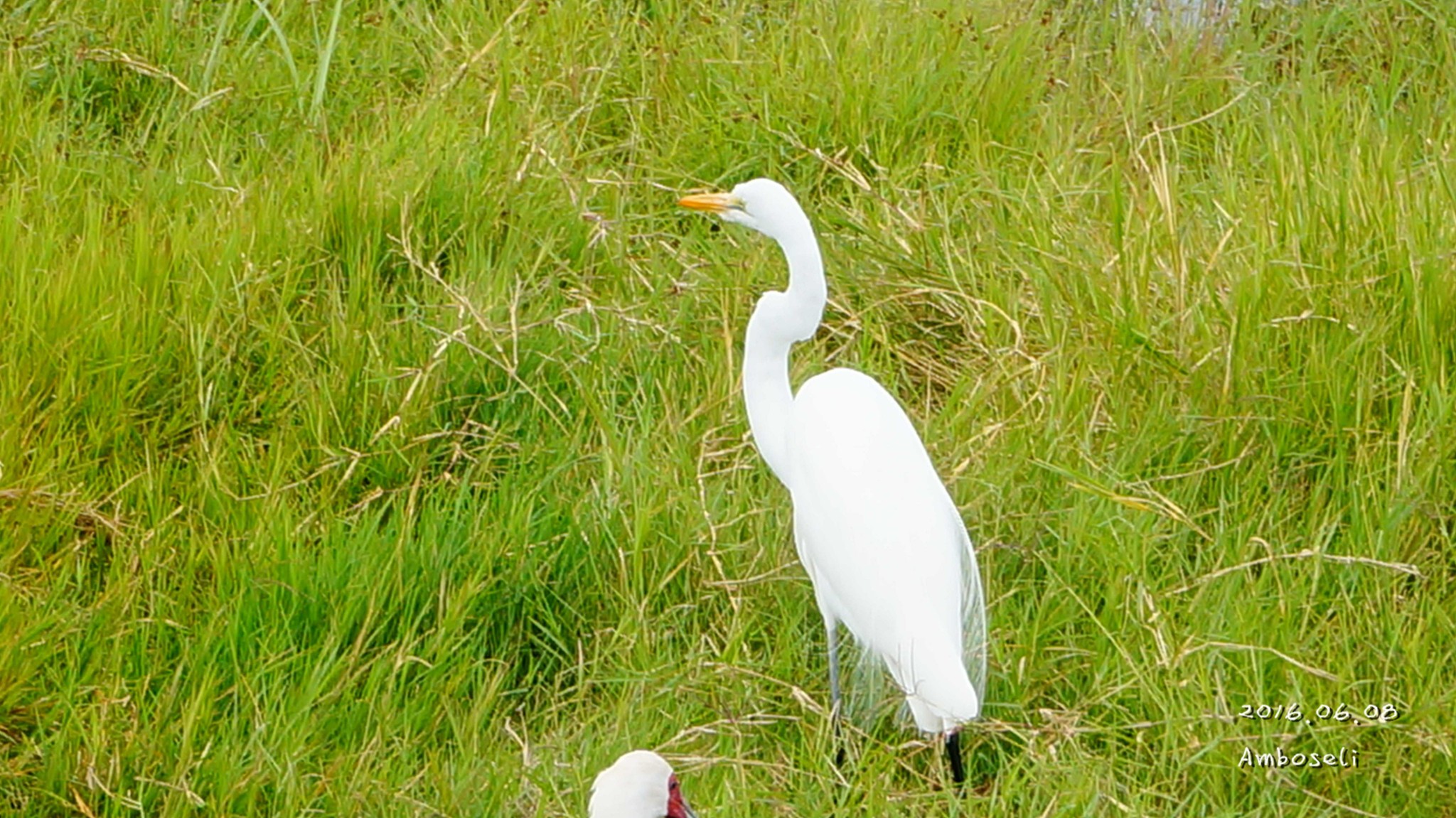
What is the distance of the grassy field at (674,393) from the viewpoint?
2275 mm

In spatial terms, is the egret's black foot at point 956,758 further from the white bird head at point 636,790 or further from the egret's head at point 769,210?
the egret's head at point 769,210

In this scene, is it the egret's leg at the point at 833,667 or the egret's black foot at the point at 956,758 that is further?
the egret's leg at the point at 833,667

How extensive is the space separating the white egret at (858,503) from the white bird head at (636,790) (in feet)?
1.17

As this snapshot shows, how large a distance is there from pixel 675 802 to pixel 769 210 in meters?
0.84

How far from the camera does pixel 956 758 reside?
224 centimetres

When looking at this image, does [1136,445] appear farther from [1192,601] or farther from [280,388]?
[280,388]

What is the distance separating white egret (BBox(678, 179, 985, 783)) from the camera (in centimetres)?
223

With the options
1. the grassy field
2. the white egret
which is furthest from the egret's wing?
the grassy field

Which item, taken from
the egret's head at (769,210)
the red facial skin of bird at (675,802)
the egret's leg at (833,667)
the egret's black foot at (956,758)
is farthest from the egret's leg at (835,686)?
the egret's head at (769,210)

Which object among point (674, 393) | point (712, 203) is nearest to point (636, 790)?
point (712, 203)

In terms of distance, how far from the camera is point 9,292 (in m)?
2.82

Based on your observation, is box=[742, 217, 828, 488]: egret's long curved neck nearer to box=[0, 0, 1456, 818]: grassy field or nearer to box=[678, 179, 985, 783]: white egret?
box=[678, 179, 985, 783]: white egret

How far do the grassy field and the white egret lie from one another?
0.14 m

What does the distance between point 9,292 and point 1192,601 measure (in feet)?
6.27
